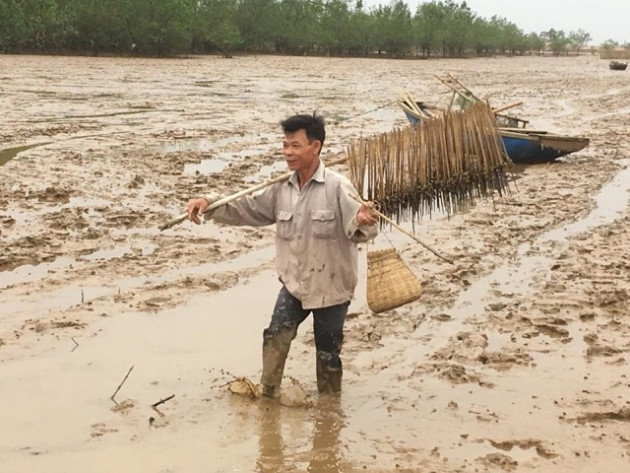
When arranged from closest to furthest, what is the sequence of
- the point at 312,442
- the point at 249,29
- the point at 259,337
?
the point at 312,442 < the point at 259,337 < the point at 249,29

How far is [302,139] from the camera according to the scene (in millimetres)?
3904

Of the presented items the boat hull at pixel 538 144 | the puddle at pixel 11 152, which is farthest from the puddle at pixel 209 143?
the boat hull at pixel 538 144

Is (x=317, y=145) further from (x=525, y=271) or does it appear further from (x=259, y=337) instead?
(x=525, y=271)

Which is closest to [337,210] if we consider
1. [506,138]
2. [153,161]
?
[153,161]

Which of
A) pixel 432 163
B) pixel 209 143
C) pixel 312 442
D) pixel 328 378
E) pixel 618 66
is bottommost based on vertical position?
pixel 312 442

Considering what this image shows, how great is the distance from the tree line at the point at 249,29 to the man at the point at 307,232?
42.9 m

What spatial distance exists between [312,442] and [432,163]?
7.41 ft

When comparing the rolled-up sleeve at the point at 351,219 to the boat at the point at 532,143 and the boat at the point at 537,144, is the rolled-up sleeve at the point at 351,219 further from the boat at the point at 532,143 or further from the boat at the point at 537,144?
the boat at the point at 537,144

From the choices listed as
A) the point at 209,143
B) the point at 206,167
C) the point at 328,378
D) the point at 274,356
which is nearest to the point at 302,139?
the point at 274,356

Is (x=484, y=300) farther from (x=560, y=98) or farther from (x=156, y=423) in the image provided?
(x=560, y=98)

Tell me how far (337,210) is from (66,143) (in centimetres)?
927

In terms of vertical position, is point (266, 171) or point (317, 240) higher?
point (317, 240)

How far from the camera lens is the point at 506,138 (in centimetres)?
1201

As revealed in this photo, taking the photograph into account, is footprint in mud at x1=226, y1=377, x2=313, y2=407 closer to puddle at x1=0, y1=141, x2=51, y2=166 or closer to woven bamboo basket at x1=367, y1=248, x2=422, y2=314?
woven bamboo basket at x1=367, y1=248, x2=422, y2=314
